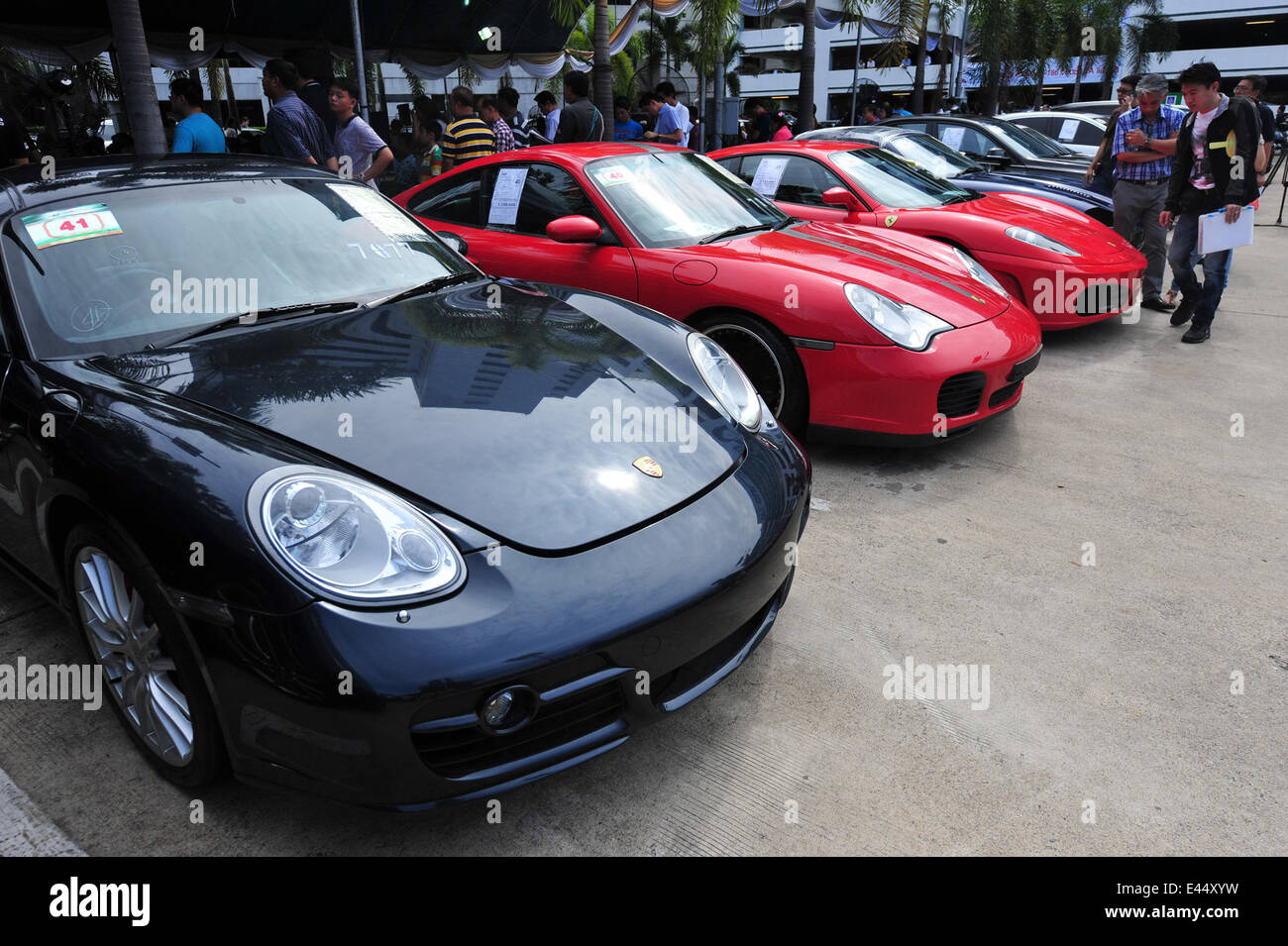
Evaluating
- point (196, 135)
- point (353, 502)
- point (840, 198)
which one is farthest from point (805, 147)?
point (353, 502)

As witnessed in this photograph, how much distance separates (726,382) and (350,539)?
4.20ft

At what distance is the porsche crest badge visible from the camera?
2082mm

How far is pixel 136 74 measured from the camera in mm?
6105

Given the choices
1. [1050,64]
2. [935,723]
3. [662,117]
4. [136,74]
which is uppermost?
[1050,64]

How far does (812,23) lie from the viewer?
14.8 metres

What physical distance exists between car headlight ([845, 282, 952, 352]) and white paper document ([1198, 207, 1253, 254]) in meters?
3.01

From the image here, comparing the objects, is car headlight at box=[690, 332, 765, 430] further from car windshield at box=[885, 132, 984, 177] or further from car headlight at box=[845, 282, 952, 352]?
car windshield at box=[885, 132, 984, 177]

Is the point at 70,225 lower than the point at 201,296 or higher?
higher

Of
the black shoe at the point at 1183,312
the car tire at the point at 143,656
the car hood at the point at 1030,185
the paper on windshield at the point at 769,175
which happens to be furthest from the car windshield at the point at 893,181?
the car tire at the point at 143,656

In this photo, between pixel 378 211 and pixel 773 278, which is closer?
pixel 378 211

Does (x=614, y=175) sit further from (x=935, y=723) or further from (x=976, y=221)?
(x=935, y=723)
